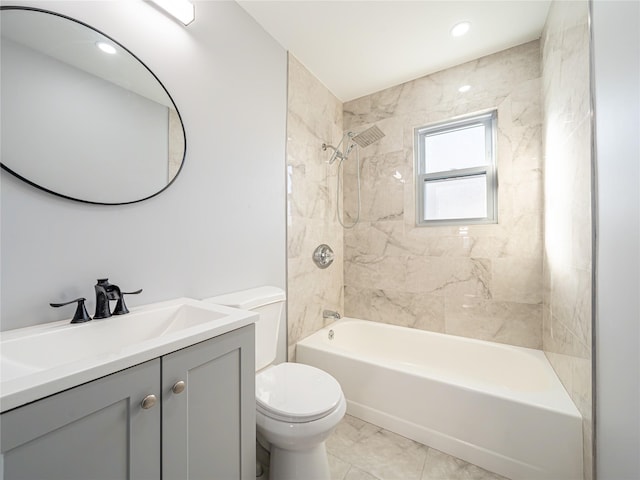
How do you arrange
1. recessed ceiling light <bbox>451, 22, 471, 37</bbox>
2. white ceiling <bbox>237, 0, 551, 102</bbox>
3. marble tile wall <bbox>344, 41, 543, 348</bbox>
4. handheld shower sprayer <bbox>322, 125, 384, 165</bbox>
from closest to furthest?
white ceiling <bbox>237, 0, 551, 102</bbox>
recessed ceiling light <bbox>451, 22, 471, 37</bbox>
marble tile wall <bbox>344, 41, 543, 348</bbox>
handheld shower sprayer <bbox>322, 125, 384, 165</bbox>

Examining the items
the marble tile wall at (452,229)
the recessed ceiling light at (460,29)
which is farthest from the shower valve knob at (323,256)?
the recessed ceiling light at (460,29)

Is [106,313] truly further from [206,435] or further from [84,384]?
[206,435]

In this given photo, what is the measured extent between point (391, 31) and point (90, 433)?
2324 millimetres

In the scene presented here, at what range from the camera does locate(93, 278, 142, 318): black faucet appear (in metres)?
0.91

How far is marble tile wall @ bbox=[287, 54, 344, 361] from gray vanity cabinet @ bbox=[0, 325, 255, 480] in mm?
1001

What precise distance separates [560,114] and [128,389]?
2173 millimetres

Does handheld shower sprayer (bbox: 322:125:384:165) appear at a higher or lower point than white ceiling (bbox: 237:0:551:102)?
lower

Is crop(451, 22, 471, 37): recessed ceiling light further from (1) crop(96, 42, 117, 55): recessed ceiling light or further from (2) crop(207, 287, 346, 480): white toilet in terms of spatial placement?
(2) crop(207, 287, 346, 480): white toilet

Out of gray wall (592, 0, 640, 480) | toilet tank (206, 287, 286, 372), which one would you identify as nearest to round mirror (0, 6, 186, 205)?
toilet tank (206, 287, 286, 372)

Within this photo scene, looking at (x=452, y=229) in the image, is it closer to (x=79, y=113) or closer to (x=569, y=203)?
(x=569, y=203)

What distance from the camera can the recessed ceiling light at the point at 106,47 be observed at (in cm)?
99

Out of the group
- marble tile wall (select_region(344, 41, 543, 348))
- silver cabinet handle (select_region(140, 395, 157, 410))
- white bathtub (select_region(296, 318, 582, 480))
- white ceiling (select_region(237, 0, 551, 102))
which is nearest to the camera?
silver cabinet handle (select_region(140, 395, 157, 410))

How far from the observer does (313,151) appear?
7.17ft

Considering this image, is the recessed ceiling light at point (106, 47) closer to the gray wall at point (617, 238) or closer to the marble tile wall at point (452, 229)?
the gray wall at point (617, 238)
